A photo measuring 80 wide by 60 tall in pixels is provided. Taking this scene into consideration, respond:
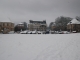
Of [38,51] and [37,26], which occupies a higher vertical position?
[37,26]

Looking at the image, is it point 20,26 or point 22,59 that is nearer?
point 22,59

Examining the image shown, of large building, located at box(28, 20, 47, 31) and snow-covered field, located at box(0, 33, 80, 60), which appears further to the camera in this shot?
large building, located at box(28, 20, 47, 31)

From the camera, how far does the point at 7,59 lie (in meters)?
5.09

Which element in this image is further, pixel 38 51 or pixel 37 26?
pixel 37 26

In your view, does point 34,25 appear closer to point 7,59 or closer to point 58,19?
point 58,19

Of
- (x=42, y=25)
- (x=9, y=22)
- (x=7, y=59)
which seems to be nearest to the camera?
(x=7, y=59)

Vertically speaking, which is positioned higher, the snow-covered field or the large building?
the large building

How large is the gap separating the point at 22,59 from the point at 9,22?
53.5 metres

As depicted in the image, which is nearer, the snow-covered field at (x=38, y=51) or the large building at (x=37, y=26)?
the snow-covered field at (x=38, y=51)

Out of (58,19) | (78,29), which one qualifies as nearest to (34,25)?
(58,19)

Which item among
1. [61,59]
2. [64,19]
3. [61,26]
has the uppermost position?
[64,19]

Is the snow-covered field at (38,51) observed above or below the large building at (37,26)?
below

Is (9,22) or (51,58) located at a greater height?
(9,22)

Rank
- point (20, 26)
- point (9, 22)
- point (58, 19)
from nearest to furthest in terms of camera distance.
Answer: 1. point (9, 22)
2. point (58, 19)
3. point (20, 26)
